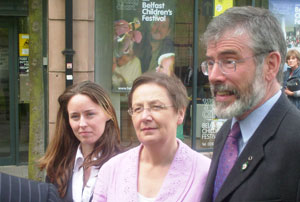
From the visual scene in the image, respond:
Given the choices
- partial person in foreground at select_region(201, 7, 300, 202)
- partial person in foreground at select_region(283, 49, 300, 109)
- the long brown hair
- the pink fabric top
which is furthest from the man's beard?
partial person in foreground at select_region(283, 49, 300, 109)

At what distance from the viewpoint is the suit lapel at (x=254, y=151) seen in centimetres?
168

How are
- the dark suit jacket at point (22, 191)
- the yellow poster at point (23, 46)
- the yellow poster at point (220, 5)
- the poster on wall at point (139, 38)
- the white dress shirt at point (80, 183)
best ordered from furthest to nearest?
the yellow poster at point (220, 5), the yellow poster at point (23, 46), the poster on wall at point (139, 38), the white dress shirt at point (80, 183), the dark suit jacket at point (22, 191)

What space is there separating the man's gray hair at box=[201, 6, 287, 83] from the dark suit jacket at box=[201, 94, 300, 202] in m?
0.23

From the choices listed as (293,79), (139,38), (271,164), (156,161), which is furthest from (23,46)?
(271,164)

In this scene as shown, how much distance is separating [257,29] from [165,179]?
2.91 feet

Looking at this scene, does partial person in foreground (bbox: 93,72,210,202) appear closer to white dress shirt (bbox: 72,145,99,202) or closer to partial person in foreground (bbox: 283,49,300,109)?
white dress shirt (bbox: 72,145,99,202)

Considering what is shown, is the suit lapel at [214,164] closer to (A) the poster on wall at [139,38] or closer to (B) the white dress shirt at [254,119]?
(B) the white dress shirt at [254,119]

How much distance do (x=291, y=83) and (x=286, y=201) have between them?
6.54m

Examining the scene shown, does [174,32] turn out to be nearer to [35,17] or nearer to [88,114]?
[35,17]

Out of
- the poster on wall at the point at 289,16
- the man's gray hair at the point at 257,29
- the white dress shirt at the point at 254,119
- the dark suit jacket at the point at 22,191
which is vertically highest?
the poster on wall at the point at 289,16

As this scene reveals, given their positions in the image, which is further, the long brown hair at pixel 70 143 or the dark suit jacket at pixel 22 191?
the long brown hair at pixel 70 143

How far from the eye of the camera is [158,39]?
742 centimetres

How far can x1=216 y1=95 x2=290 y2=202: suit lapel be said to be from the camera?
168cm

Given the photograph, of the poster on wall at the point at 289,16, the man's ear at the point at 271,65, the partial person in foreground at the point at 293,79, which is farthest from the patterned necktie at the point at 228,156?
the poster on wall at the point at 289,16
